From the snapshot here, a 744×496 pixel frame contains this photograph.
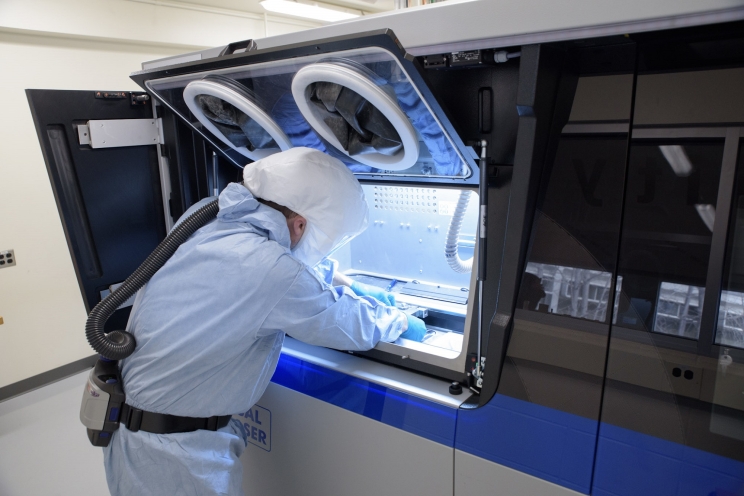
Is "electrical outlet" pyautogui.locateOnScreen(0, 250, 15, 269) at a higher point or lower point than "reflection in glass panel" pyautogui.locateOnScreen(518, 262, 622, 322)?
lower

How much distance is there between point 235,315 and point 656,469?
1062 millimetres

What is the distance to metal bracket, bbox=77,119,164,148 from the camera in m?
1.80

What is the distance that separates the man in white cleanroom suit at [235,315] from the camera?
135 centimetres

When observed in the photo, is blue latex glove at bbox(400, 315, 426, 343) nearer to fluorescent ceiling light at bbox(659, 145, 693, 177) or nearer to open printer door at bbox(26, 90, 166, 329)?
fluorescent ceiling light at bbox(659, 145, 693, 177)

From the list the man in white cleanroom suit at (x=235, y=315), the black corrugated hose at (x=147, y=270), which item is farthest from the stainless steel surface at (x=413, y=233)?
the black corrugated hose at (x=147, y=270)

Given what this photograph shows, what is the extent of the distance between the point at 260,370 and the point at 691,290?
3.82 ft

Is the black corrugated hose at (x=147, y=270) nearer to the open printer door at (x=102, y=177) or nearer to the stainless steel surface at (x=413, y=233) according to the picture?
the open printer door at (x=102, y=177)

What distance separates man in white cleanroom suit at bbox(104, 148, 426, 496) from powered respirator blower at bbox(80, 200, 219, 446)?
0.11 feet

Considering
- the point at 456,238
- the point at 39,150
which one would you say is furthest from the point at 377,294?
the point at 39,150

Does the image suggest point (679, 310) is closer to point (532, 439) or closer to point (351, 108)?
point (532, 439)

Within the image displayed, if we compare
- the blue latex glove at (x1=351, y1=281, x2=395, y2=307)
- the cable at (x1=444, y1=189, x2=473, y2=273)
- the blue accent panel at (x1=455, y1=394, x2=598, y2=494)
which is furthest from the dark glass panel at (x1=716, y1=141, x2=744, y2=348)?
the blue latex glove at (x1=351, y1=281, x2=395, y2=307)

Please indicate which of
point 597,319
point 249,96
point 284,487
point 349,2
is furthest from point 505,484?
point 349,2

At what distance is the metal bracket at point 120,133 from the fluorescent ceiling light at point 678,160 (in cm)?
176

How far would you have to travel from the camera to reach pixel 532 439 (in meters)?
1.19
